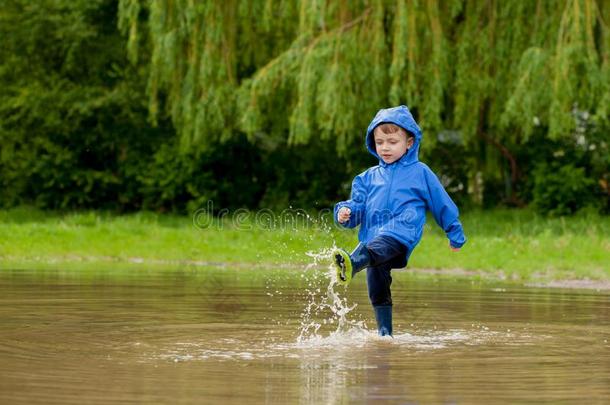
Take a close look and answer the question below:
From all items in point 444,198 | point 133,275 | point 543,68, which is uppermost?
point 543,68

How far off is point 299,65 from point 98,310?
40.8 ft

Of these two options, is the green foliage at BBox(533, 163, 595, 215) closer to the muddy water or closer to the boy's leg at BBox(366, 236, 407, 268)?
the muddy water

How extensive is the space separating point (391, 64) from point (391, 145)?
44.0 ft

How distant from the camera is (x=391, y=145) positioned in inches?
372

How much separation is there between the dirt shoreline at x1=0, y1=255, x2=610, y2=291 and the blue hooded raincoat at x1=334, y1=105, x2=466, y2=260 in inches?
202

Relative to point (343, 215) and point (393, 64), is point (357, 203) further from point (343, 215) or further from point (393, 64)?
point (393, 64)

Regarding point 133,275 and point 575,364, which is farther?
point 133,275

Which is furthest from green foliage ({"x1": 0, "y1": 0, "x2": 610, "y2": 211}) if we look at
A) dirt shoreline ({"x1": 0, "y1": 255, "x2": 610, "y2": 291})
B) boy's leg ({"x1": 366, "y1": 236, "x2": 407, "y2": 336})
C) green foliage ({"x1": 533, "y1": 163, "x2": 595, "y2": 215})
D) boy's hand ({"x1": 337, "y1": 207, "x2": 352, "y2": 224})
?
boy's hand ({"x1": 337, "y1": 207, "x2": 352, "y2": 224})

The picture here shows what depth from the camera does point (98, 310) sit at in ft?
36.2

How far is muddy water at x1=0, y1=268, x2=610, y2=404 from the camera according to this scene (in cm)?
655

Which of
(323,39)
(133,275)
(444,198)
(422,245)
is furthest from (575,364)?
(323,39)

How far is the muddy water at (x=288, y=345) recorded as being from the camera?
6.55m

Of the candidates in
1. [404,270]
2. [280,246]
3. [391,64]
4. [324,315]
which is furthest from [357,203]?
[391,64]

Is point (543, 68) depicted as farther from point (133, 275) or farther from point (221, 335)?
point (221, 335)
